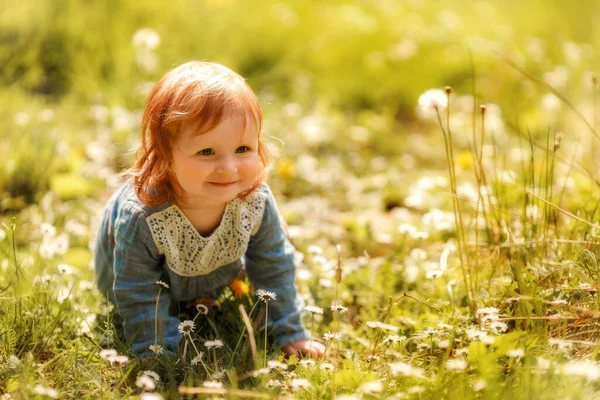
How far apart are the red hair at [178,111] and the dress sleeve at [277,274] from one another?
34 centimetres

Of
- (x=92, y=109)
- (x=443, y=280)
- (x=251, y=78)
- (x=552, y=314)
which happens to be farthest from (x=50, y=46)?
(x=552, y=314)

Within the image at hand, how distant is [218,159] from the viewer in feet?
6.21

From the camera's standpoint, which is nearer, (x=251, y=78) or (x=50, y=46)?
(x=50, y=46)

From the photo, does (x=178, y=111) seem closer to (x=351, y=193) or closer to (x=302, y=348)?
(x=302, y=348)

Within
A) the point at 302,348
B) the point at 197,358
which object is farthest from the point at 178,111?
the point at 302,348

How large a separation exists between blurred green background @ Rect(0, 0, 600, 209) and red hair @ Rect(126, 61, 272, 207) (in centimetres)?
132

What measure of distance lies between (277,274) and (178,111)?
27.1 inches

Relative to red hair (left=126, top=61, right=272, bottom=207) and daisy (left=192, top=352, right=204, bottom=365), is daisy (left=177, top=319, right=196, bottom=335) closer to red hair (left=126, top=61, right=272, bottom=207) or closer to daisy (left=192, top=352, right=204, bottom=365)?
daisy (left=192, top=352, right=204, bottom=365)

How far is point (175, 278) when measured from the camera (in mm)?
2121

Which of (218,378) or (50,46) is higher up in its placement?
(50,46)

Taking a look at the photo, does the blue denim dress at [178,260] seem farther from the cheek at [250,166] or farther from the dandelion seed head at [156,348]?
the cheek at [250,166]

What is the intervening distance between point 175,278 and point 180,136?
1.61ft

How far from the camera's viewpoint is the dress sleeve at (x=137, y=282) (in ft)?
6.59

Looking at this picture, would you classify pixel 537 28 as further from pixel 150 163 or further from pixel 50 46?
pixel 150 163
